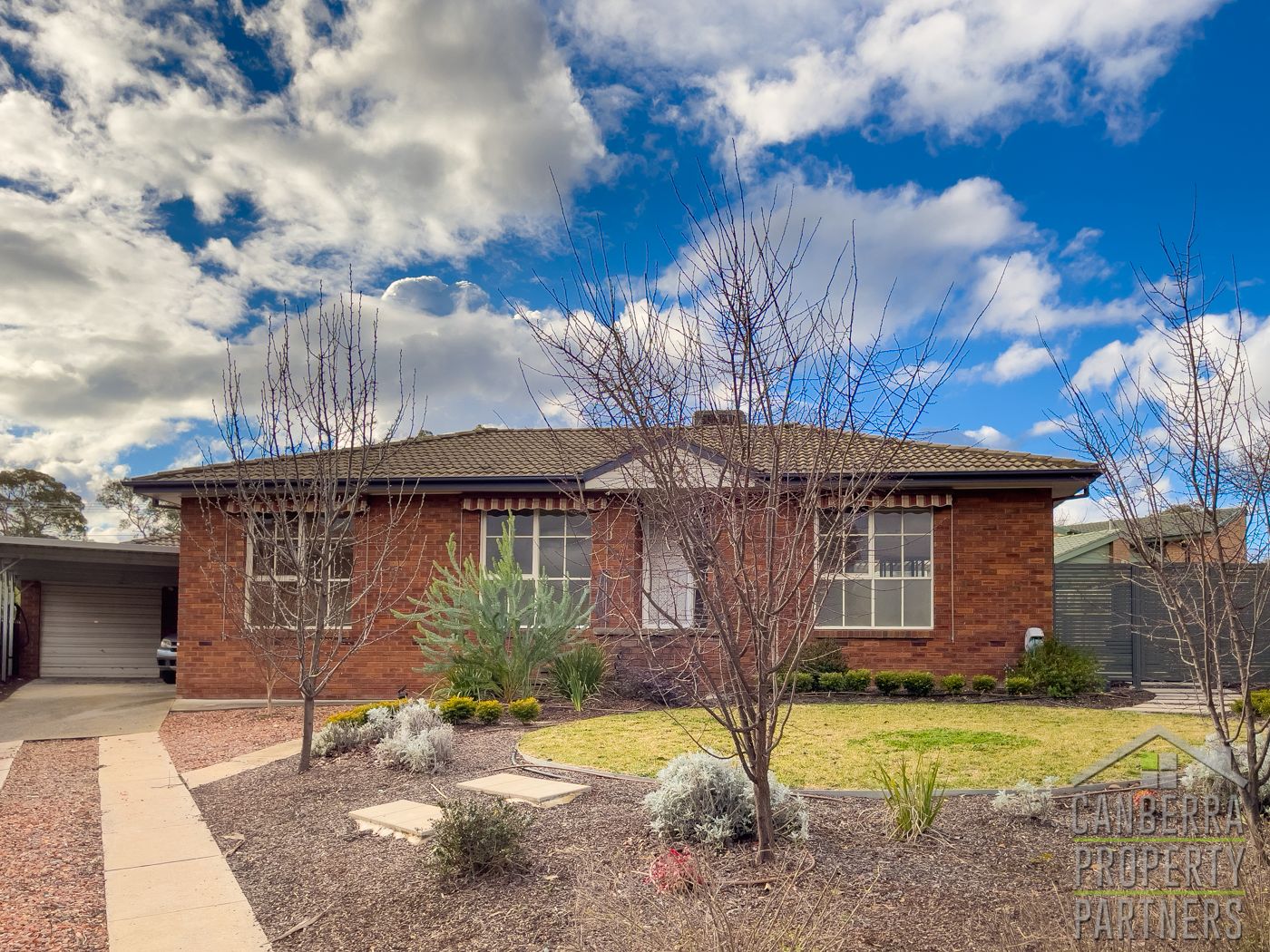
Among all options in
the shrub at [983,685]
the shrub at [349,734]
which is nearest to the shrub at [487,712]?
the shrub at [349,734]

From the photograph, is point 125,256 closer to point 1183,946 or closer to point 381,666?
point 381,666

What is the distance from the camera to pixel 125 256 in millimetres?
10703

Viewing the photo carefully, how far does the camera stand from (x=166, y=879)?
207 inches

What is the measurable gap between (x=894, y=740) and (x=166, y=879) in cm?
622

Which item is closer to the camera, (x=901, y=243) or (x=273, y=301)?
(x=901, y=243)

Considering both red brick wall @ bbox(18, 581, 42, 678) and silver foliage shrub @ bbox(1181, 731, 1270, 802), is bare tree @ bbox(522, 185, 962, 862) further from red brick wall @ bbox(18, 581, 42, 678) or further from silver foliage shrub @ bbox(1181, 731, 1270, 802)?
red brick wall @ bbox(18, 581, 42, 678)

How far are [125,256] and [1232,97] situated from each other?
40.1 feet

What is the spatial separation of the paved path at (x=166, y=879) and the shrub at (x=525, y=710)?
3.36 m

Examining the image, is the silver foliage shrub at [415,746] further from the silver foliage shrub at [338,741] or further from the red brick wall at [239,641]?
the red brick wall at [239,641]

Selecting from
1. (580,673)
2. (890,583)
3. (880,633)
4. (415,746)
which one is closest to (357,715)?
(415,746)

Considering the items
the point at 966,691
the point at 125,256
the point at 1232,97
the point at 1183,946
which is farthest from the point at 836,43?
the point at 966,691

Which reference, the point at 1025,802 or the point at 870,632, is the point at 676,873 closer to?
the point at 1025,802

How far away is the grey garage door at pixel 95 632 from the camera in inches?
751

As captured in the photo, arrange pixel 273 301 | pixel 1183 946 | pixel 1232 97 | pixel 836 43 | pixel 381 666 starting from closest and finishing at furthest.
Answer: pixel 1183 946
pixel 836 43
pixel 1232 97
pixel 273 301
pixel 381 666
